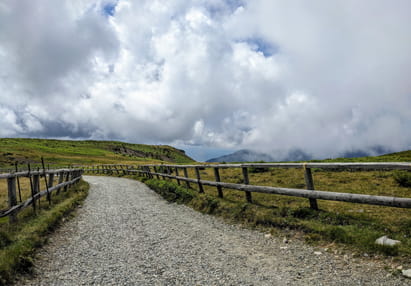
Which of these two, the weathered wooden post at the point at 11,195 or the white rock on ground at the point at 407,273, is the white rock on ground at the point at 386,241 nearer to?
the white rock on ground at the point at 407,273

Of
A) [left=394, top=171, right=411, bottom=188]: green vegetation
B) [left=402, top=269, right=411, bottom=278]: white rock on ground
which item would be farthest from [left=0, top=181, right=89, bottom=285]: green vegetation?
[left=394, top=171, right=411, bottom=188]: green vegetation

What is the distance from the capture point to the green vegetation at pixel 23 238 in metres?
5.52

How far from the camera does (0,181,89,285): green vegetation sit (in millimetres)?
5523

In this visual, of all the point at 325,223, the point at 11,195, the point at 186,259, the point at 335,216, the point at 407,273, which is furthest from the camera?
the point at 11,195

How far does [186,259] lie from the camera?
632cm

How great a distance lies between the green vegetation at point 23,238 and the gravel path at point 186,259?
295 mm

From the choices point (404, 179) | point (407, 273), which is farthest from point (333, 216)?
point (404, 179)

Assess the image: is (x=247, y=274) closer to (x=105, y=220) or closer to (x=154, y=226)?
(x=154, y=226)

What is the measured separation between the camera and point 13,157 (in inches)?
3760

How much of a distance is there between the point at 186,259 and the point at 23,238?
441cm

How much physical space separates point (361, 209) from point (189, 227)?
5.62 metres

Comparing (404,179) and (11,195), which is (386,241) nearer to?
(404,179)

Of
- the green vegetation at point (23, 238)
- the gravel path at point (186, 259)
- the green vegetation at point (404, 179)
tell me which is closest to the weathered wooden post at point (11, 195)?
the green vegetation at point (23, 238)

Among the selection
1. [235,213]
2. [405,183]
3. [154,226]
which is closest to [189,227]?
[154,226]
